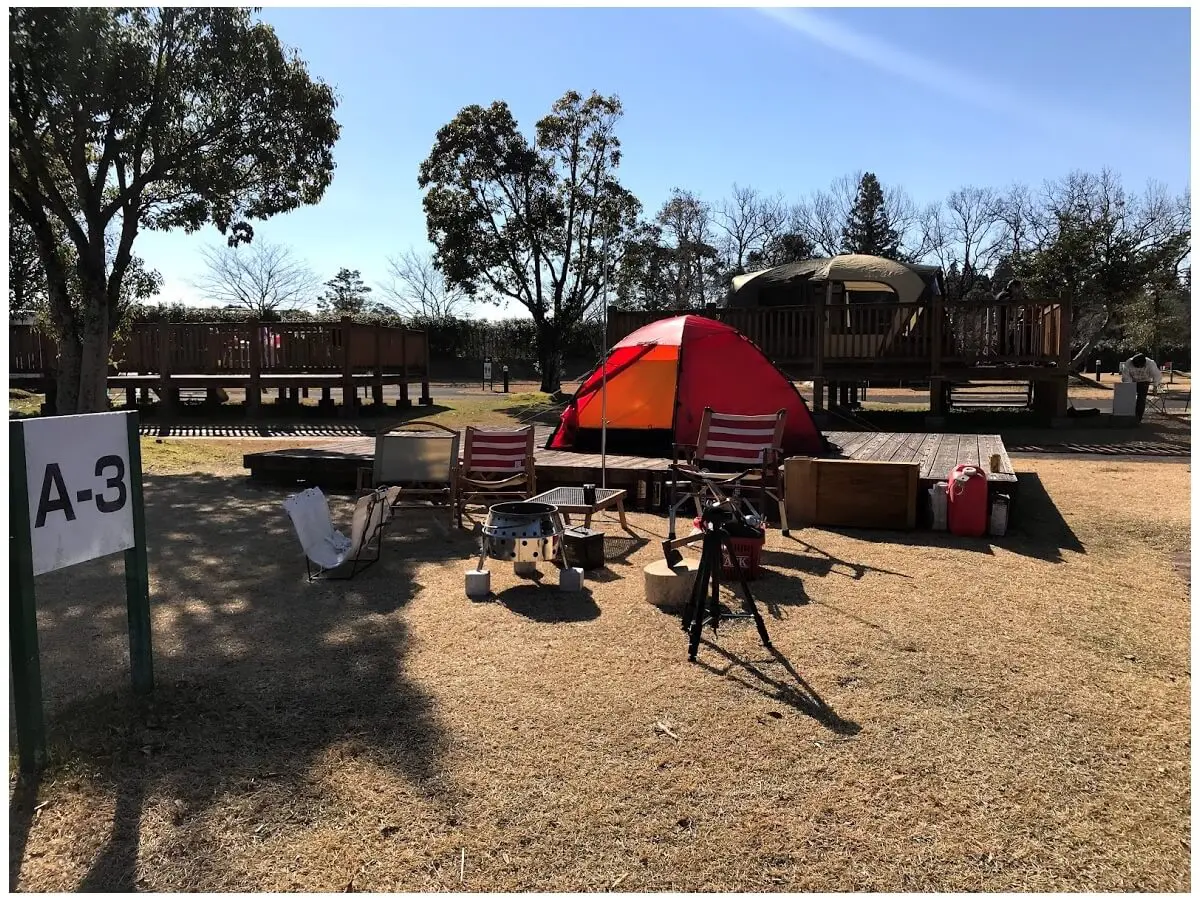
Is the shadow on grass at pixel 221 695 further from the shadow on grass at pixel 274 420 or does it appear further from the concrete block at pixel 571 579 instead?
the shadow on grass at pixel 274 420

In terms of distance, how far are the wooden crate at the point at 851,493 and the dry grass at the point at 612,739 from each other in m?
1.46

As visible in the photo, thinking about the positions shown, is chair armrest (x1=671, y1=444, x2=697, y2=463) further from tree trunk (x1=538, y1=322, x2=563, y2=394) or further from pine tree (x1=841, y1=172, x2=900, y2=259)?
pine tree (x1=841, y1=172, x2=900, y2=259)

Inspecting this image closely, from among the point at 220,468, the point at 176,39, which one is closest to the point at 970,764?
the point at 220,468

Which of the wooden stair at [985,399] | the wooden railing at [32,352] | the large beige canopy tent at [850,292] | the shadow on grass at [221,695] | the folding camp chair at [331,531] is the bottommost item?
the shadow on grass at [221,695]

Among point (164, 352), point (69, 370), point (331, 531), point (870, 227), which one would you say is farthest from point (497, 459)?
point (870, 227)

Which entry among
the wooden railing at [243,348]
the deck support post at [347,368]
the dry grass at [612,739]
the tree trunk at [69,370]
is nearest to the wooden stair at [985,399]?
the deck support post at [347,368]

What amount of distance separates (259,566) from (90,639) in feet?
4.87

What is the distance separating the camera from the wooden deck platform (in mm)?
7559

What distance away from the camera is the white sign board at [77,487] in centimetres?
267

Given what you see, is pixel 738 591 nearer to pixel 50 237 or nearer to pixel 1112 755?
pixel 1112 755

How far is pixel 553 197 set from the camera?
2112cm

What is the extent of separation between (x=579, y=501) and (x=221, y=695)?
10.4 ft

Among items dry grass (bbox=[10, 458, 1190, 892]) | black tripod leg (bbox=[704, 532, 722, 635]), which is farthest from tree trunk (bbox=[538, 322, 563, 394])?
black tripod leg (bbox=[704, 532, 722, 635])

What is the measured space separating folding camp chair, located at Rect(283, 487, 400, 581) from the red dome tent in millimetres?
3577
